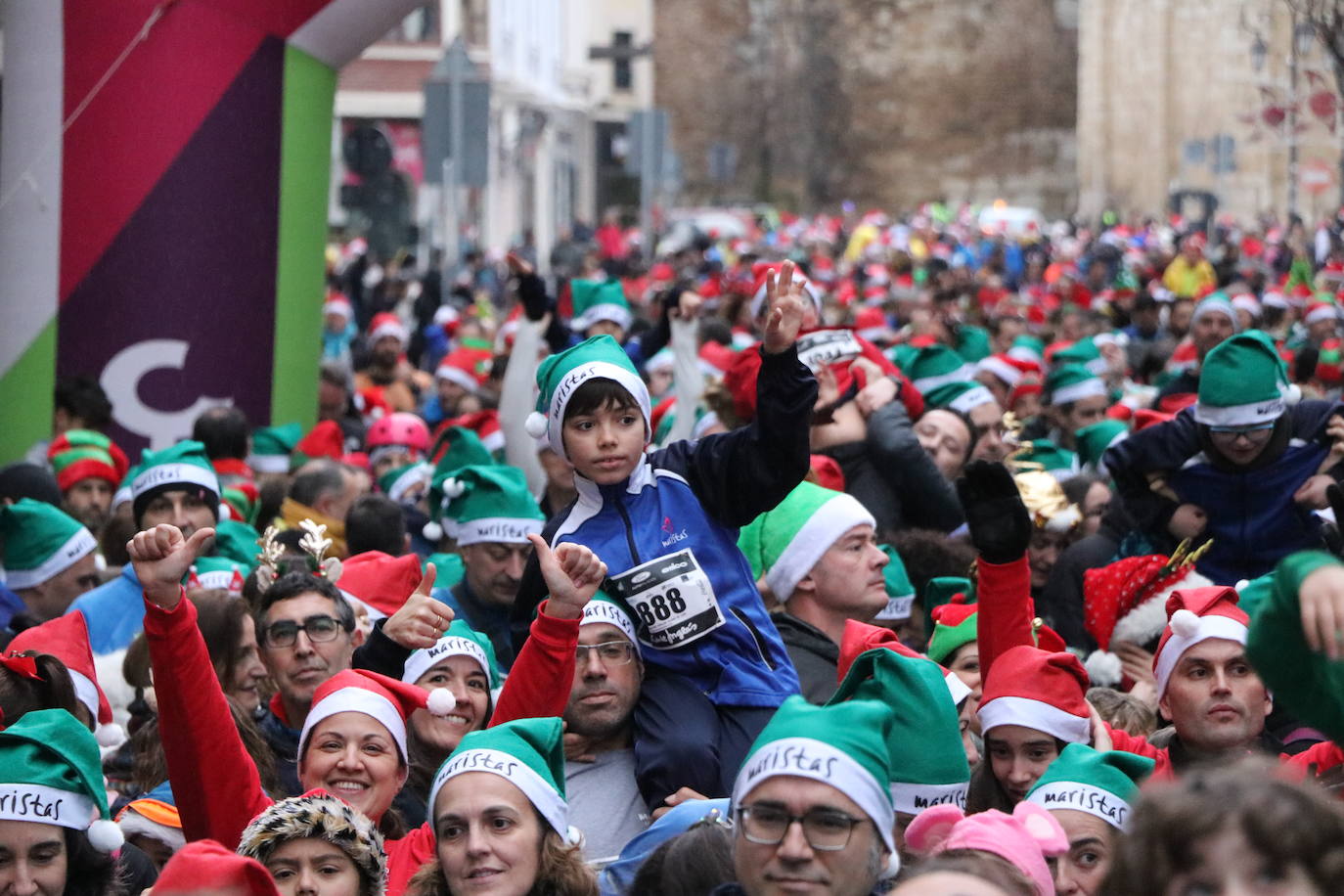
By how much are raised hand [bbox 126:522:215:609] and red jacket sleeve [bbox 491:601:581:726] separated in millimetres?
739

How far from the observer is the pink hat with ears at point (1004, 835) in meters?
3.82

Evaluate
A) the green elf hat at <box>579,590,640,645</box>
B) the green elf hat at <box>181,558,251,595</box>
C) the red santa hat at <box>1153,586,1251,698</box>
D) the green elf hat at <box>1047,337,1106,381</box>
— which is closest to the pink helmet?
the green elf hat at <box>181,558,251,595</box>

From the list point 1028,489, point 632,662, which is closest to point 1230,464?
point 1028,489

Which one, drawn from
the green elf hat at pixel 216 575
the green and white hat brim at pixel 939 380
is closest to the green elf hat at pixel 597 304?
the green and white hat brim at pixel 939 380

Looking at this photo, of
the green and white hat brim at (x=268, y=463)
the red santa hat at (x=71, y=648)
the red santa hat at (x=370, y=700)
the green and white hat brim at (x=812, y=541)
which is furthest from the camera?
the green and white hat brim at (x=268, y=463)

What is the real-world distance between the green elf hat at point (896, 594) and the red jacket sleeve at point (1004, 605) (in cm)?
115

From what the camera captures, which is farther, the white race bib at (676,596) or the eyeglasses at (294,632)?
the eyeglasses at (294,632)

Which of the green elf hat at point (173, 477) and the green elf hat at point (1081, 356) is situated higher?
the green elf hat at point (1081, 356)

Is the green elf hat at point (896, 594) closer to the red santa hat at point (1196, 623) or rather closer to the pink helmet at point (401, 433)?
the red santa hat at point (1196, 623)

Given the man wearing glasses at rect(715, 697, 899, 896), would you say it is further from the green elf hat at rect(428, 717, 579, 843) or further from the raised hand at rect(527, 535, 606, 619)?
the raised hand at rect(527, 535, 606, 619)

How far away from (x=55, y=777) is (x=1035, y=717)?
7.19 feet

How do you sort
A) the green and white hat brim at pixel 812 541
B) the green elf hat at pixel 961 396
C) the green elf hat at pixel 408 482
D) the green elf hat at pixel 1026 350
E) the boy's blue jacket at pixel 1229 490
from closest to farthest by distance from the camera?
1. the green and white hat brim at pixel 812 541
2. the boy's blue jacket at pixel 1229 490
3. the green elf hat at pixel 408 482
4. the green elf hat at pixel 961 396
5. the green elf hat at pixel 1026 350

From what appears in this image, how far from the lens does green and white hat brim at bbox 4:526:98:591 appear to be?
7.33m

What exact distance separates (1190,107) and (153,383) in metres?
32.4
